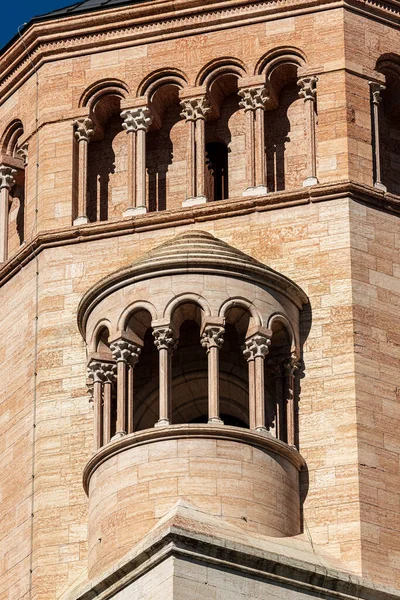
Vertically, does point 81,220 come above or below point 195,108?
below

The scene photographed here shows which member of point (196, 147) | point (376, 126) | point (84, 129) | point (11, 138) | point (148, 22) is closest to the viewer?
point (376, 126)

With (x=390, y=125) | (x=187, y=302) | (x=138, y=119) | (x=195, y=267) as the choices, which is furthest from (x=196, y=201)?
(x=390, y=125)

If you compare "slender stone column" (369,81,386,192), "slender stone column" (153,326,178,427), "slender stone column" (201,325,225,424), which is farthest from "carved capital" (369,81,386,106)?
"slender stone column" (153,326,178,427)

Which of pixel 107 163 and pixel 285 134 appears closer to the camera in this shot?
pixel 285 134

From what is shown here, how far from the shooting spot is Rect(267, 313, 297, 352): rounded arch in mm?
38406

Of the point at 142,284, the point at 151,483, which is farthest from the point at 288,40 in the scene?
the point at 151,483

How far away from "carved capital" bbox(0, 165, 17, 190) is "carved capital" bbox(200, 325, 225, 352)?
6143 millimetres

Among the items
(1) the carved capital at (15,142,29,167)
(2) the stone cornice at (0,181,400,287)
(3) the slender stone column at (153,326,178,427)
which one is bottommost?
(3) the slender stone column at (153,326,178,427)

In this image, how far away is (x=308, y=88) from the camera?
134 ft

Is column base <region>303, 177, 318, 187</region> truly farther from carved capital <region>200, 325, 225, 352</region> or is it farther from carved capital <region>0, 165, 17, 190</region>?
carved capital <region>0, 165, 17, 190</region>

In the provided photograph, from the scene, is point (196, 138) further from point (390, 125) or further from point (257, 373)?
point (257, 373)

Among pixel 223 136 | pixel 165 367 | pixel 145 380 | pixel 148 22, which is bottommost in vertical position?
pixel 165 367

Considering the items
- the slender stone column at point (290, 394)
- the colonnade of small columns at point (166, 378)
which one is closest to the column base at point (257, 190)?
the colonnade of small columns at point (166, 378)

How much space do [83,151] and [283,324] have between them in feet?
16.6
